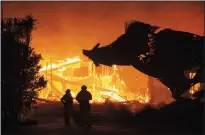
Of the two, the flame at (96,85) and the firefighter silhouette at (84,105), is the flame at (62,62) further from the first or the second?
the firefighter silhouette at (84,105)

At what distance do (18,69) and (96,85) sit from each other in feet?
66.6

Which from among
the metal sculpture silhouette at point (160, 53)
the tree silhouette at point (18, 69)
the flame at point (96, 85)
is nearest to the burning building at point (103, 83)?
the flame at point (96, 85)

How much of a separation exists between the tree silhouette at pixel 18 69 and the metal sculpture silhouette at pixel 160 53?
294cm

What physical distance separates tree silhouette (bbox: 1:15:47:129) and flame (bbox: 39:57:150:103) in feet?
42.9

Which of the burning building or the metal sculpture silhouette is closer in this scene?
the metal sculpture silhouette

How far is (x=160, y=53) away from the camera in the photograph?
18.7 m

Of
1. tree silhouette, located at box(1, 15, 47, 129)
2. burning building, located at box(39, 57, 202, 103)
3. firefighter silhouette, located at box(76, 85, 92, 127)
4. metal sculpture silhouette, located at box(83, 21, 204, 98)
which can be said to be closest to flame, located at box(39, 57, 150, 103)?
burning building, located at box(39, 57, 202, 103)

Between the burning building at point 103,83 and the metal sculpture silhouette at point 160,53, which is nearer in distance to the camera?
the metal sculpture silhouette at point 160,53

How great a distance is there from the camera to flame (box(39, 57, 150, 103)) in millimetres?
33625

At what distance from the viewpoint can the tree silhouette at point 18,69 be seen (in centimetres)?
1719

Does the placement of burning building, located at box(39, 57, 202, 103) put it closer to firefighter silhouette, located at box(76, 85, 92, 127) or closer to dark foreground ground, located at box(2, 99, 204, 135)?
dark foreground ground, located at box(2, 99, 204, 135)

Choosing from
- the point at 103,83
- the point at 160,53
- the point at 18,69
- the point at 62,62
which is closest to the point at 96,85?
the point at 103,83

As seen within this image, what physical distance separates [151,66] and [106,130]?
489cm

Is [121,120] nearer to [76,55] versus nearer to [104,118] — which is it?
[104,118]
